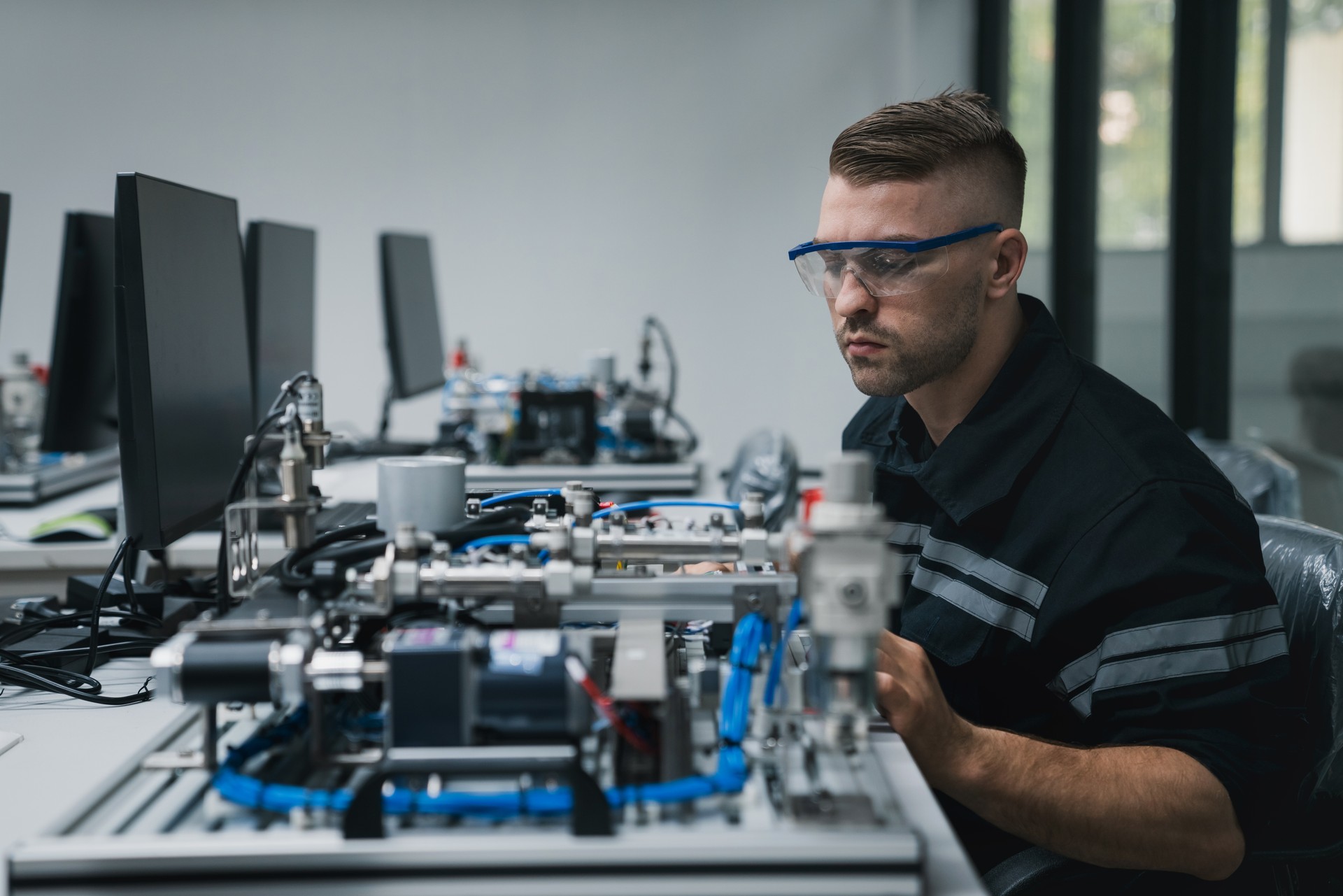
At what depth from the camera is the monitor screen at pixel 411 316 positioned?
3252mm

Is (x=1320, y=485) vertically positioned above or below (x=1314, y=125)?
below

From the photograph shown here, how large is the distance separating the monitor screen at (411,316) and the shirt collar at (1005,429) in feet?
7.29

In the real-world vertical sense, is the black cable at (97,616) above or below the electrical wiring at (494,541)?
below

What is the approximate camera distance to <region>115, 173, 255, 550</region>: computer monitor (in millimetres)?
1283

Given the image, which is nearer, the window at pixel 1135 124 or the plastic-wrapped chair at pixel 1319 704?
the plastic-wrapped chair at pixel 1319 704

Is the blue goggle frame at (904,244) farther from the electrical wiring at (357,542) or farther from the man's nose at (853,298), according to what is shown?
the electrical wiring at (357,542)

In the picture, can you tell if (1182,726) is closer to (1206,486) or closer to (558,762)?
(1206,486)

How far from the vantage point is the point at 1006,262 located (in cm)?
137

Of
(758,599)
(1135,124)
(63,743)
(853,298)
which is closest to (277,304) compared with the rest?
(63,743)

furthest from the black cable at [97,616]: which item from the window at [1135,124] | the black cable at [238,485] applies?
the window at [1135,124]

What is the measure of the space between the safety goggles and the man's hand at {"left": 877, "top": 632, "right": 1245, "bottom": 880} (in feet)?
1.56

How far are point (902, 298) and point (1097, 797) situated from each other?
0.58 metres

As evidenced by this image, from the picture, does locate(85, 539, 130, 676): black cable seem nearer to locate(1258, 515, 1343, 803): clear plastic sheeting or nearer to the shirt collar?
the shirt collar

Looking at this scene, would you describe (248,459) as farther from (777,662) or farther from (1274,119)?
(1274,119)
